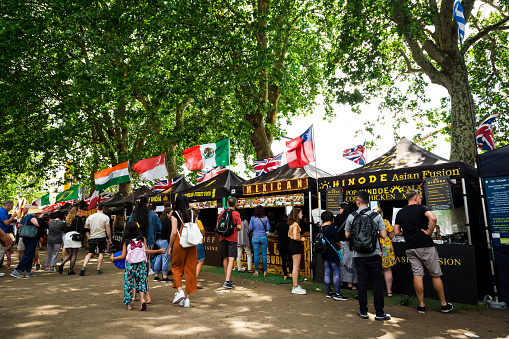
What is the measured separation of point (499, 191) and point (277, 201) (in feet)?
16.9

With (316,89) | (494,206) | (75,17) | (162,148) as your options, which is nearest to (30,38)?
(75,17)

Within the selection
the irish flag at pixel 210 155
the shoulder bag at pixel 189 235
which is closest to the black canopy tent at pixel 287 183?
the irish flag at pixel 210 155

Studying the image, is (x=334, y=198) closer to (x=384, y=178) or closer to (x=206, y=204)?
(x=384, y=178)

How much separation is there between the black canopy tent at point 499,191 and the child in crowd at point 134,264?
5.99 meters

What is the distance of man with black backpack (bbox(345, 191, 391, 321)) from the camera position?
498 cm

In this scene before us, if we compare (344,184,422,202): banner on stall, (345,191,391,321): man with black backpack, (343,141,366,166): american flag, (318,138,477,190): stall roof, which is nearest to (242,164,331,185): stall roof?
(318,138,477,190): stall roof

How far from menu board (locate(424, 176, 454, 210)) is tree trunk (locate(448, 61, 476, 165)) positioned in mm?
4389

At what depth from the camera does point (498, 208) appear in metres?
6.01

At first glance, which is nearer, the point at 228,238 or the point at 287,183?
the point at 228,238

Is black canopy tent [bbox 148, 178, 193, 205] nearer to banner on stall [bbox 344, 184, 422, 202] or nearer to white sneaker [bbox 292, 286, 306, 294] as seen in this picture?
white sneaker [bbox 292, 286, 306, 294]

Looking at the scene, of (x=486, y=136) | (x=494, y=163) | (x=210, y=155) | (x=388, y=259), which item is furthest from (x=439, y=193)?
(x=210, y=155)

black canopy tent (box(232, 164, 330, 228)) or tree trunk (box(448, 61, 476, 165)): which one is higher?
tree trunk (box(448, 61, 476, 165))

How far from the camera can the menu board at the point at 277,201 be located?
8984mm

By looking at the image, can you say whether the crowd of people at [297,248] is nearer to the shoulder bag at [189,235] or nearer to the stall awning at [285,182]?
the shoulder bag at [189,235]
